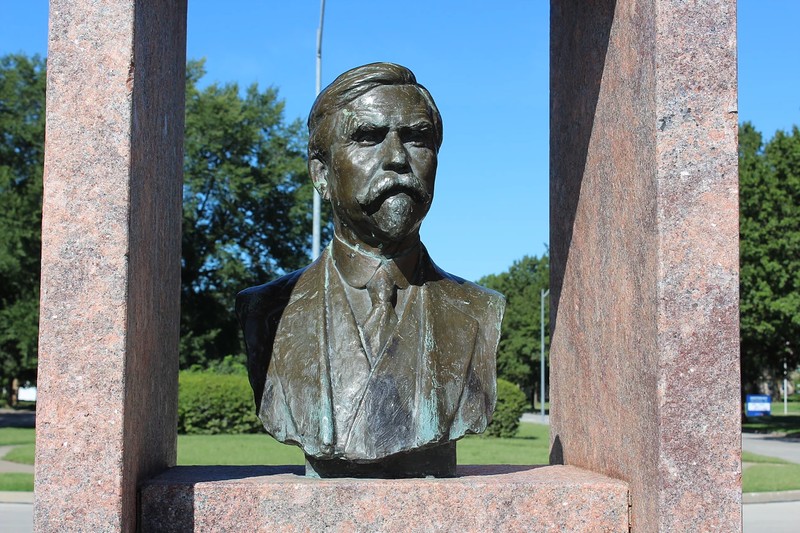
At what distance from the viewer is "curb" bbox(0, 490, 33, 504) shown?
1140 centimetres

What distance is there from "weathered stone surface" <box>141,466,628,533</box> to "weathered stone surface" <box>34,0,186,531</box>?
195 mm

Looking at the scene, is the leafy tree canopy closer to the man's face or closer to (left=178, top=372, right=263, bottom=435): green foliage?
(left=178, top=372, right=263, bottom=435): green foliage

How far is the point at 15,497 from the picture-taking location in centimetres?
1145

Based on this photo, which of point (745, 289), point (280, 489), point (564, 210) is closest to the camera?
point (280, 489)

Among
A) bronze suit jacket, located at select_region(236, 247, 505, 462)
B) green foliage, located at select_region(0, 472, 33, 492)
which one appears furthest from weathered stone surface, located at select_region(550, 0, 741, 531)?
green foliage, located at select_region(0, 472, 33, 492)

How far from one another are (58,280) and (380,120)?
1.58 m

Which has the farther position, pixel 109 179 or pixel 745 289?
pixel 745 289

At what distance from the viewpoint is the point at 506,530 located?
4.00 meters

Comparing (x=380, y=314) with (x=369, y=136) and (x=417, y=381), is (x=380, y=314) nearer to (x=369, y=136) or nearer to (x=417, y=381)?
(x=417, y=381)

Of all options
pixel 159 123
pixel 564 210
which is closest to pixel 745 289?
pixel 564 210

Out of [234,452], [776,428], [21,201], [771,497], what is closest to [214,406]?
[234,452]

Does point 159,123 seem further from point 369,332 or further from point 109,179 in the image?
point 369,332

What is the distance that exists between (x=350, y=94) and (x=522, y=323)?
51.2 metres

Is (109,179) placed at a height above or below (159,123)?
below
